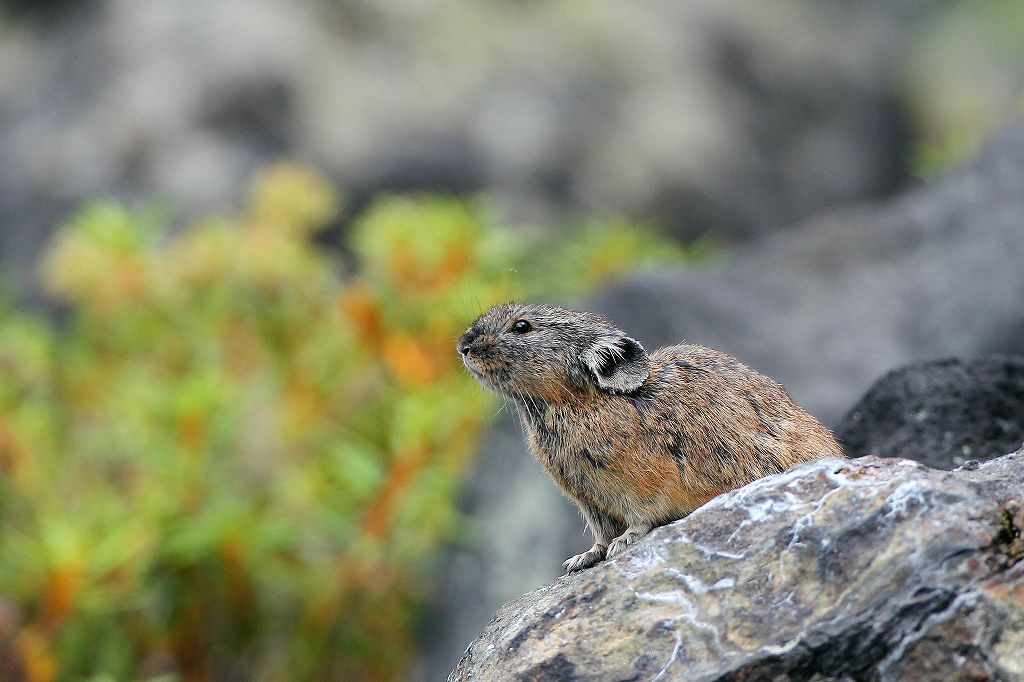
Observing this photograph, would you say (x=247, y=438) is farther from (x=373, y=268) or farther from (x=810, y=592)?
(x=810, y=592)

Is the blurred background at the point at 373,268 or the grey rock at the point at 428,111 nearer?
the blurred background at the point at 373,268

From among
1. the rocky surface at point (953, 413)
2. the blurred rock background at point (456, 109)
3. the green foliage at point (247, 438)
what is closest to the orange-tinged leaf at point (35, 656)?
the green foliage at point (247, 438)

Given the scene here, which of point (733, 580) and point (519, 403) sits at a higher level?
point (519, 403)

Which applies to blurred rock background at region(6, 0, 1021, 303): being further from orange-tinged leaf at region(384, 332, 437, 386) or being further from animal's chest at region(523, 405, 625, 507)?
animal's chest at region(523, 405, 625, 507)

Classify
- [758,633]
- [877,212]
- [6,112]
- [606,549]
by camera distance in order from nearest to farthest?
[758,633] < [606,549] < [877,212] < [6,112]

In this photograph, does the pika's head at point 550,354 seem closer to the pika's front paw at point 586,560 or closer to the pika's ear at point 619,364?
the pika's ear at point 619,364

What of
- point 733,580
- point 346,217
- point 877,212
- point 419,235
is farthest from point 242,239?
point 733,580

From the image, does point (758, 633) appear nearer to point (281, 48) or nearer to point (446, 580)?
point (446, 580)
